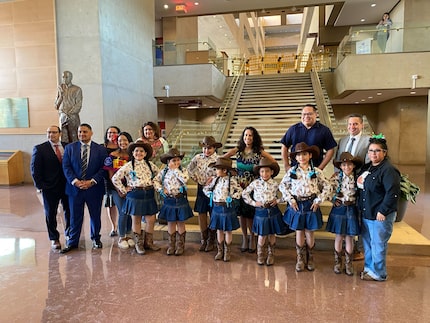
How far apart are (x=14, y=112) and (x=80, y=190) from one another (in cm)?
741

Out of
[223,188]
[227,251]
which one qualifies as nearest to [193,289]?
[227,251]

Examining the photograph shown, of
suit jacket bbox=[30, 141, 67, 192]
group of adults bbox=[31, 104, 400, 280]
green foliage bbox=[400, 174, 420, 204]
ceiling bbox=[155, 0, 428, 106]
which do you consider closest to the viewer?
group of adults bbox=[31, 104, 400, 280]

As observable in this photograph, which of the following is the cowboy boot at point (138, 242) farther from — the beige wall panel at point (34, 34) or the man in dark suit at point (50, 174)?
the beige wall panel at point (34, 34)

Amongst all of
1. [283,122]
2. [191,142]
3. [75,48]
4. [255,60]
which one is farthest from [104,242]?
[255,60]

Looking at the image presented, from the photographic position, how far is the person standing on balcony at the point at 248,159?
13.0 feet

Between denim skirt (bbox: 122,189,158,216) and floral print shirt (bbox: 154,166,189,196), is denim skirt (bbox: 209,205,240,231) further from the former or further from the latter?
denim skirt (bbox: 122,189,158,216)

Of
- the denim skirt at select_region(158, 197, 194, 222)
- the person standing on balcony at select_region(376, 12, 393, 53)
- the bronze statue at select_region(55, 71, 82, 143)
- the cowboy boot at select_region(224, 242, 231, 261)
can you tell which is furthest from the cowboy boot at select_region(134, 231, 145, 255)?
the person standing on balcony at select_region(376, 12, 393, 53)

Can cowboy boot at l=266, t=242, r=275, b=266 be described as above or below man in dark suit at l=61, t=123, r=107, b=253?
below

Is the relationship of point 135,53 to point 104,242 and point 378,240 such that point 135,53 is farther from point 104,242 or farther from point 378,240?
point 378,240

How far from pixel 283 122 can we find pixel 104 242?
25.3ft

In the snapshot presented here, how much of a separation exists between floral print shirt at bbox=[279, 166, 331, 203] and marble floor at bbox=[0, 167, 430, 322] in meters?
0.85

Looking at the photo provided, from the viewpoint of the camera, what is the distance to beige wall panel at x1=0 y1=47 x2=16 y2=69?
9.92 metres

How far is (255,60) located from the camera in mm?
21734

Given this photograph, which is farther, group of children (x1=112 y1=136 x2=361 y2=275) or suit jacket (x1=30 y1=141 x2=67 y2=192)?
suit jacket (x1=30 y1=141 x2=67 y2=192)
